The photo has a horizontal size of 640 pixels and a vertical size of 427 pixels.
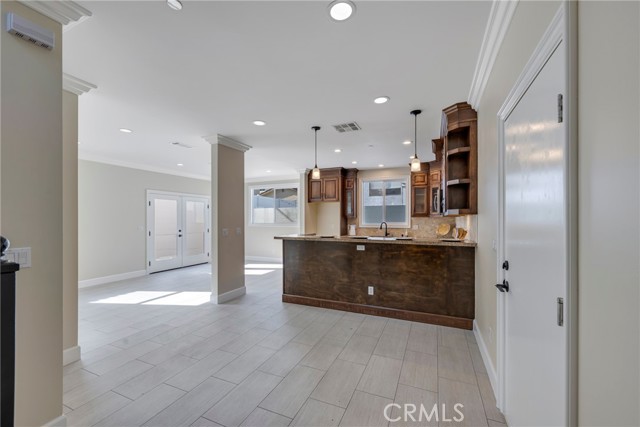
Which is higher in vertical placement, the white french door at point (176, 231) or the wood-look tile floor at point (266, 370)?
the white french door at point (176, 231)

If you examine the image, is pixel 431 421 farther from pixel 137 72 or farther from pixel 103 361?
pixel 137 72

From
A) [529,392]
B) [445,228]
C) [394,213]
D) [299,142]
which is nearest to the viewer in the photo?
[529,392]

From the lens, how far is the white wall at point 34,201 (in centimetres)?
151

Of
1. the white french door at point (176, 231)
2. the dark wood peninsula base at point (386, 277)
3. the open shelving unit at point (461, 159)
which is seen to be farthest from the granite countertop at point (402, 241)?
the white french door at point (176, 231)

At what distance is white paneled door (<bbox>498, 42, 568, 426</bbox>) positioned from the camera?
3.42ft

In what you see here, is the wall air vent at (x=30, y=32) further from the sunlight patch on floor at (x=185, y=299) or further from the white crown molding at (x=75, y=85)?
the sunlight patch on floor at (x=185, y=299)

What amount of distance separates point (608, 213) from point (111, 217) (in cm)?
737

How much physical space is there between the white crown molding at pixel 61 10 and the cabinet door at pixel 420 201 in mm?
6140

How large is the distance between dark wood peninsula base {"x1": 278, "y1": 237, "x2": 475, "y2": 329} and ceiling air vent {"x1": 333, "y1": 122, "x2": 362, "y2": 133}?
163cm

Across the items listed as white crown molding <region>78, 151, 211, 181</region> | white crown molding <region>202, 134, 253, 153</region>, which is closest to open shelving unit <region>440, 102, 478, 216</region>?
white crown molding <region>202, 134, 253, 153</region>

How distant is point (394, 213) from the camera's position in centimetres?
697

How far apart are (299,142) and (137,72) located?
262 centimetres

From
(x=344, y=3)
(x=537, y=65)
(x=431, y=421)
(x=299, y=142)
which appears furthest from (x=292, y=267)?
(x=537, y=65)

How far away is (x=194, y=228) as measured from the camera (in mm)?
7984
